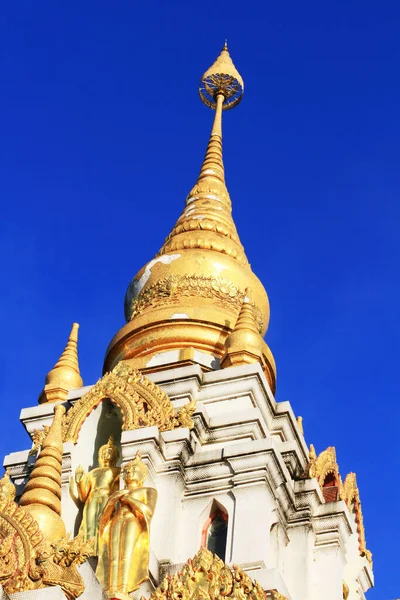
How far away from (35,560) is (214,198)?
12828 millimetres

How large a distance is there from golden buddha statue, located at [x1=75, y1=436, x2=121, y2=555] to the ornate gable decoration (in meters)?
0.48

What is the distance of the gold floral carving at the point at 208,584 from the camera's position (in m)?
13.3

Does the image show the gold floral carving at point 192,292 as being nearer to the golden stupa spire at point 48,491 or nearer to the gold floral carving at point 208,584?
the golden stupa spire at point 48,491

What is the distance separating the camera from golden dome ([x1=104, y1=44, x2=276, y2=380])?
20.8 meters

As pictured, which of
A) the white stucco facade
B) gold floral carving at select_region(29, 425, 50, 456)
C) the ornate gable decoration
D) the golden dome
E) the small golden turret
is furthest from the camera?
the golden dome

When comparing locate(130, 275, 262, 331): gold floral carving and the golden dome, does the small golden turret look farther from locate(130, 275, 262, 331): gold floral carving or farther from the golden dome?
locate(130, 275, 262, 331): gold floral carving

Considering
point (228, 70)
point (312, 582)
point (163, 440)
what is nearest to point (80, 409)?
point (163, 440)

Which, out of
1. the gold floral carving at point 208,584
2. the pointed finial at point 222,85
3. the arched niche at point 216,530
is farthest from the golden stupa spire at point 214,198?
the gold floral carving at point 208,584

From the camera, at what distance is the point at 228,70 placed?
28.2 m

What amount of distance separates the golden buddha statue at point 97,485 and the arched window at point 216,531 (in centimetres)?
135

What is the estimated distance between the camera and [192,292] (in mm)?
21594

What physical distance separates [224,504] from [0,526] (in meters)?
4.46

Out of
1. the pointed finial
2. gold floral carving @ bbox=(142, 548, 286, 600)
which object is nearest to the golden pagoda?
gold floral carving @ bbox=(142, 548, 286, 600)

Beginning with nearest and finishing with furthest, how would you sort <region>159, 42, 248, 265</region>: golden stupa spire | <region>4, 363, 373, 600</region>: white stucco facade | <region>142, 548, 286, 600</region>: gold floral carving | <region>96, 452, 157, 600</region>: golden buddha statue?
1. <region>142, 548, 286, 600</region>: gold floral carving
2. <region>96, 452, 157, 600</region>: golden buddha statue
3. <region>4, 363, 373, 600</region>: white stucco facade
4. <region>159, 42, 248, 265</region>: golden stupa spire
